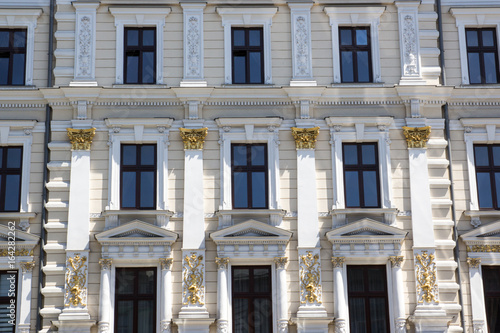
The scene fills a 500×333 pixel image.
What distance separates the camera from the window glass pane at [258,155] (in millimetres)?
25250

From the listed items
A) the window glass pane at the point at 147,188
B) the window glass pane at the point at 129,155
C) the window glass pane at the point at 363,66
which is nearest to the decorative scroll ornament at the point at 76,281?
the window glass pane at the point at 147,188

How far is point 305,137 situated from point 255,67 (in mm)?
3188

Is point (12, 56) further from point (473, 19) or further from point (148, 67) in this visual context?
point (473, 19)

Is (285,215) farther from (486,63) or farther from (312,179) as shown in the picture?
(486,63)

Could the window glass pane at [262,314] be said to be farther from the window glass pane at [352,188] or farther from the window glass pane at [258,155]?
the window glass pane at [258,155]

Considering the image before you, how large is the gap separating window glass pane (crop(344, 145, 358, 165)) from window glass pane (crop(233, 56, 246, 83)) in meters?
4.33

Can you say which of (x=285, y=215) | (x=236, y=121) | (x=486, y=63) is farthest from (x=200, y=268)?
(x=486, y=63)

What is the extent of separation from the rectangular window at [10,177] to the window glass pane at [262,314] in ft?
28.3

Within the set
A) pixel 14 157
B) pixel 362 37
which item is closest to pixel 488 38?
pixel 362 37

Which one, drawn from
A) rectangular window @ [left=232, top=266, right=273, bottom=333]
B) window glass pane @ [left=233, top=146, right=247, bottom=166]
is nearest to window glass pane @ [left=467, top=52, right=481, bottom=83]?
window glass pane @ [left=233, top=146, right=247, bottom=166]

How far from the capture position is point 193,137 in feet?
82.4

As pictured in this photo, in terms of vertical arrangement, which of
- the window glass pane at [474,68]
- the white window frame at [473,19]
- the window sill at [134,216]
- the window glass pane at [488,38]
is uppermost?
the white window frame at [473,19]

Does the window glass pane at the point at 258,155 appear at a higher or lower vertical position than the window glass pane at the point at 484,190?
higher

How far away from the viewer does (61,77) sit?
1010 inches
